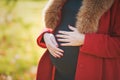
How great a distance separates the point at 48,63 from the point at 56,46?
315mm

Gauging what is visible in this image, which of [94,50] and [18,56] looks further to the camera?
[18,56]

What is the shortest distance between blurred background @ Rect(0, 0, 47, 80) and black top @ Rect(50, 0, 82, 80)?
2169mm

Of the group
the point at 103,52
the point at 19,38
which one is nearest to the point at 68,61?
the point at 103,52

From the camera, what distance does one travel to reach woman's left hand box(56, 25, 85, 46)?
274cm

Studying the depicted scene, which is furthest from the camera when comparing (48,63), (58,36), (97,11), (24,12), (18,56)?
(24,12)

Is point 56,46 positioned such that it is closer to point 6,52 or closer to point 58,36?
point 58,36

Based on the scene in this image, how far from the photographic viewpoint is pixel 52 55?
304cm

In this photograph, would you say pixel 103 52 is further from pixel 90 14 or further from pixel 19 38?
pixel 19 38

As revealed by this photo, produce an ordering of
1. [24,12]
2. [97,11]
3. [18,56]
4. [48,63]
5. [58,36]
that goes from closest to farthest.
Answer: [97,11] → [58,36] → [48,63] → [18,56] → [24,12]

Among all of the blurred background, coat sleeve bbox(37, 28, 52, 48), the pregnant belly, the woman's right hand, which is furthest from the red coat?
the blurred background

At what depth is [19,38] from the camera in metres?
6.78

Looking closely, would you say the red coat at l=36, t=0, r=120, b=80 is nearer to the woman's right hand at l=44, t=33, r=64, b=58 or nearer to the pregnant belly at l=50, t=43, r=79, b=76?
the pregnant belly at l=50, t=43, r=79, b=76

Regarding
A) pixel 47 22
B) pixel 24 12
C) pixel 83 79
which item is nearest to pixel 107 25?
pixel 83 79

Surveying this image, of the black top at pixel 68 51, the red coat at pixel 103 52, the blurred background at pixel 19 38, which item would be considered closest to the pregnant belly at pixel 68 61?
the black top at pixel 68 51
